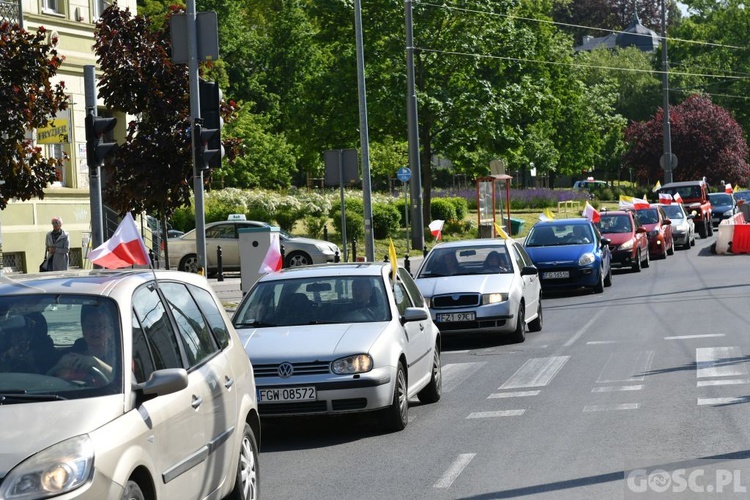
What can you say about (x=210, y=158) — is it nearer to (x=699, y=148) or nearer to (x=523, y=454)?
(x=523, y=454)

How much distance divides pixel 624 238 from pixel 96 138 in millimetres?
19206

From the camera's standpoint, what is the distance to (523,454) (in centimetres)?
941

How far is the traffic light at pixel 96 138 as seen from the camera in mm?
16734

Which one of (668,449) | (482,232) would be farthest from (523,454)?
(482,232)

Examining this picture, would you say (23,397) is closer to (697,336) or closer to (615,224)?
(697,336)

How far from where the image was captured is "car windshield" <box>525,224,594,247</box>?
27531 millimetres

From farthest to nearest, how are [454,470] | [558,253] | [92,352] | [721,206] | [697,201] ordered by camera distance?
[721,206]
[697,201]
[558,253]
[454,470]
[92,352]

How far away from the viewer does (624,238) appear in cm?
3319

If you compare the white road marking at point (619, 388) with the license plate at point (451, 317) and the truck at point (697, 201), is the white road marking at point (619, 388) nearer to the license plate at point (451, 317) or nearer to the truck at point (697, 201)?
the license plate at point (451, 317)

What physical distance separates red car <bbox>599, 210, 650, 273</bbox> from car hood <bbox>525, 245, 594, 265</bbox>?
570 centimetres

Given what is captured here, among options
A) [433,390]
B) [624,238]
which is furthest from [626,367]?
[624,238]

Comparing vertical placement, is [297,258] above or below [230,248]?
below

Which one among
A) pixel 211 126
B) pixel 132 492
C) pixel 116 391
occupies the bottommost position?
pixel 132 492

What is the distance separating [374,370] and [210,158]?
323 inches
